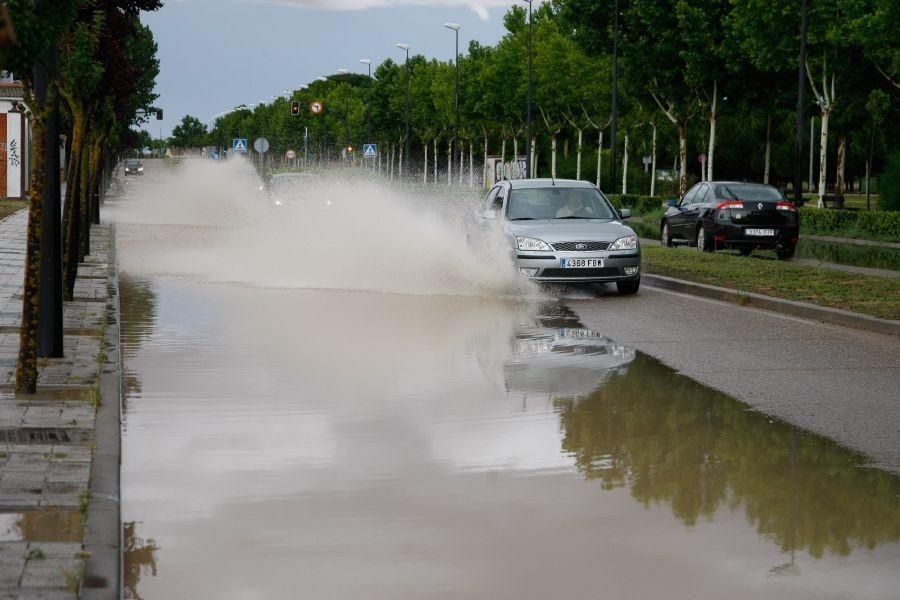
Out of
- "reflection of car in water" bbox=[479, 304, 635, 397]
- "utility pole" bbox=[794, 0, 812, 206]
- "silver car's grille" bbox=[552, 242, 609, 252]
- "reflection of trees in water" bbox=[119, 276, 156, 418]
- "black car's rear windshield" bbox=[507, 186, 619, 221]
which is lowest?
"reflection of trees in water" bbox=[119, 276, 156, 418]

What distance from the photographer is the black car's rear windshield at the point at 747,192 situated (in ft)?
90.8

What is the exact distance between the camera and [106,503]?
239 inches

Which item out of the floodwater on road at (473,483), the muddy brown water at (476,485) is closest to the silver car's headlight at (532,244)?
the floodwater on road at (473,483)

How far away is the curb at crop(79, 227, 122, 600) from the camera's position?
493cm

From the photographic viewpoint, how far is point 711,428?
843 centimetres

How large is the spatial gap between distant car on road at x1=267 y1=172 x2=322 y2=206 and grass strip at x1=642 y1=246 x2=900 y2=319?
2067cm

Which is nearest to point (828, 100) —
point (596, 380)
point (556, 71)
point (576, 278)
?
point (556, 71)

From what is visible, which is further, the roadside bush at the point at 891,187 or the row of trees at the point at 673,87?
the row of trees at the point at 673,87

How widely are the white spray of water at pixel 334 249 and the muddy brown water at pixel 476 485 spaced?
23.4ft

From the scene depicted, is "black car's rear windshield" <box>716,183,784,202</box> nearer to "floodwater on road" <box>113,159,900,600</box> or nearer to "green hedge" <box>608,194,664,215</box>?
"floodwater on road" <box>113,159,900,600</box>

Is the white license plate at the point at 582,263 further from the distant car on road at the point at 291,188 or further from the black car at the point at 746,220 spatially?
the distant car on road at the point at 291,188

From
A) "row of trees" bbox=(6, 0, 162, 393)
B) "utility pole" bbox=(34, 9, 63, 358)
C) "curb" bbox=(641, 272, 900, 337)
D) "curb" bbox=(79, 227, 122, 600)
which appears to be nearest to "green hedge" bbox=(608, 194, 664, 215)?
"curb" bbox=(641, 272, 900, 337)

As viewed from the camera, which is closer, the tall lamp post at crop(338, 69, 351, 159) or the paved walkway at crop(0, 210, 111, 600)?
the paved walkway at crop(0, 210, 111, 600)

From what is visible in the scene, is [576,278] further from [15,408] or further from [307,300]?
[15,408]
